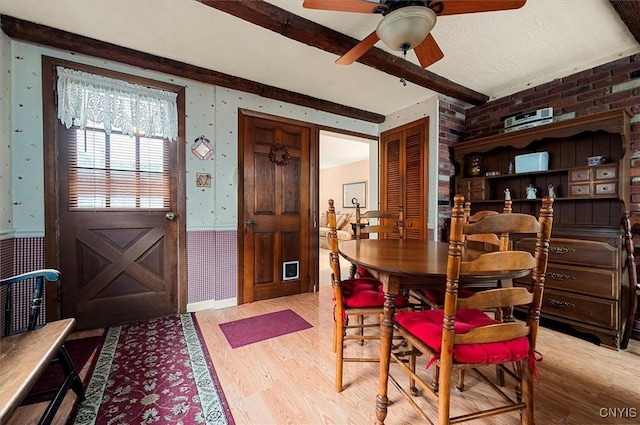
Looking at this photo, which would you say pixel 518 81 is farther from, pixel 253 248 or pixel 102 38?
pixel 102 38

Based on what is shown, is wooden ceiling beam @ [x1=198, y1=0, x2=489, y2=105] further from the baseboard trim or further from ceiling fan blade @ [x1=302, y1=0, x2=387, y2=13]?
the baseboard trim

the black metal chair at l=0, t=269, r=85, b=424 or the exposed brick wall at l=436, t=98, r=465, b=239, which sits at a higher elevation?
the exposed brick wall at l=436, t=98, r=465, b=239

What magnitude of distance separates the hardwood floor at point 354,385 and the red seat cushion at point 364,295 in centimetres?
49

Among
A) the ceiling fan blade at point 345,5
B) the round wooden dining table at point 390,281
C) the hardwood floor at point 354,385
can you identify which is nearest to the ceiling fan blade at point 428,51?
the ceiling fan blade at point 345,5

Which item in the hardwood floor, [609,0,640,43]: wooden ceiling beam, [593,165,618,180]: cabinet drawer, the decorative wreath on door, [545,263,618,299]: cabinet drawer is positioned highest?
[609,0,640,43]: wooden ceiling beam

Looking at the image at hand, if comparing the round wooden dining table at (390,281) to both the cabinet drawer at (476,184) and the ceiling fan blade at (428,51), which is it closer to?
the ceiling fan blade at (428,51)

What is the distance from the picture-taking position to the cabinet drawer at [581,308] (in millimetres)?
2041

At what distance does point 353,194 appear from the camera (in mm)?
7492

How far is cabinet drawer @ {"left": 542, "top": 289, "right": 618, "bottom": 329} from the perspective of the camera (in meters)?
2.04

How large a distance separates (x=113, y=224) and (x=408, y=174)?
335 cm

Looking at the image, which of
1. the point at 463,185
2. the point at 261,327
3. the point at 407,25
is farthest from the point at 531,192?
the point at 261,327

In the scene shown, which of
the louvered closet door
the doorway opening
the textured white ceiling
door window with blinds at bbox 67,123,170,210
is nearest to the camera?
the textured white ceiling

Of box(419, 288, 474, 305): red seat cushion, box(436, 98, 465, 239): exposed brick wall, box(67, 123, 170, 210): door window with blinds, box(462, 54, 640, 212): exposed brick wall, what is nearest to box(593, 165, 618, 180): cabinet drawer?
box(462, 54, 640, 212): exposed brick wall

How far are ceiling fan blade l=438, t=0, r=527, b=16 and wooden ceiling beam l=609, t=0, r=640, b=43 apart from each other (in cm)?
102
